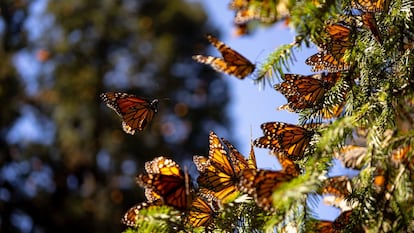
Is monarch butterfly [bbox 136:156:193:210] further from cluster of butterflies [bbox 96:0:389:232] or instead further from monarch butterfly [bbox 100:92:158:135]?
monarch butterfly [bbox 100:92:158:135]

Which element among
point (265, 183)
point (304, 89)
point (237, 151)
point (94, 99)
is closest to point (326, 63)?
point (304, 89)

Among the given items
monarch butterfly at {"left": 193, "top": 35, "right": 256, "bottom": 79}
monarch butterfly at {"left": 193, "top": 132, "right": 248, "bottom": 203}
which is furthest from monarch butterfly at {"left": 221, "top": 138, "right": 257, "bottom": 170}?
monarch butterfly at {"left": 193, "top": 35, "right": 256, "bottom": 79}

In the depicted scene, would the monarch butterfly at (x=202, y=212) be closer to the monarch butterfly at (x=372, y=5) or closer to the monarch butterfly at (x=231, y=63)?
the monarch butterfly at (x=231, y=63)

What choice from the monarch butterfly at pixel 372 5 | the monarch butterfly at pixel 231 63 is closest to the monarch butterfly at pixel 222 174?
the monarch butterfly at pixel 231 63

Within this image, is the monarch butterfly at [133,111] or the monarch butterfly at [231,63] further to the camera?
the monarch butterfly at [133,111]

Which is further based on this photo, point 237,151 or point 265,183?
point 237,151

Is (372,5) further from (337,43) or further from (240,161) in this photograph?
(240,161)
